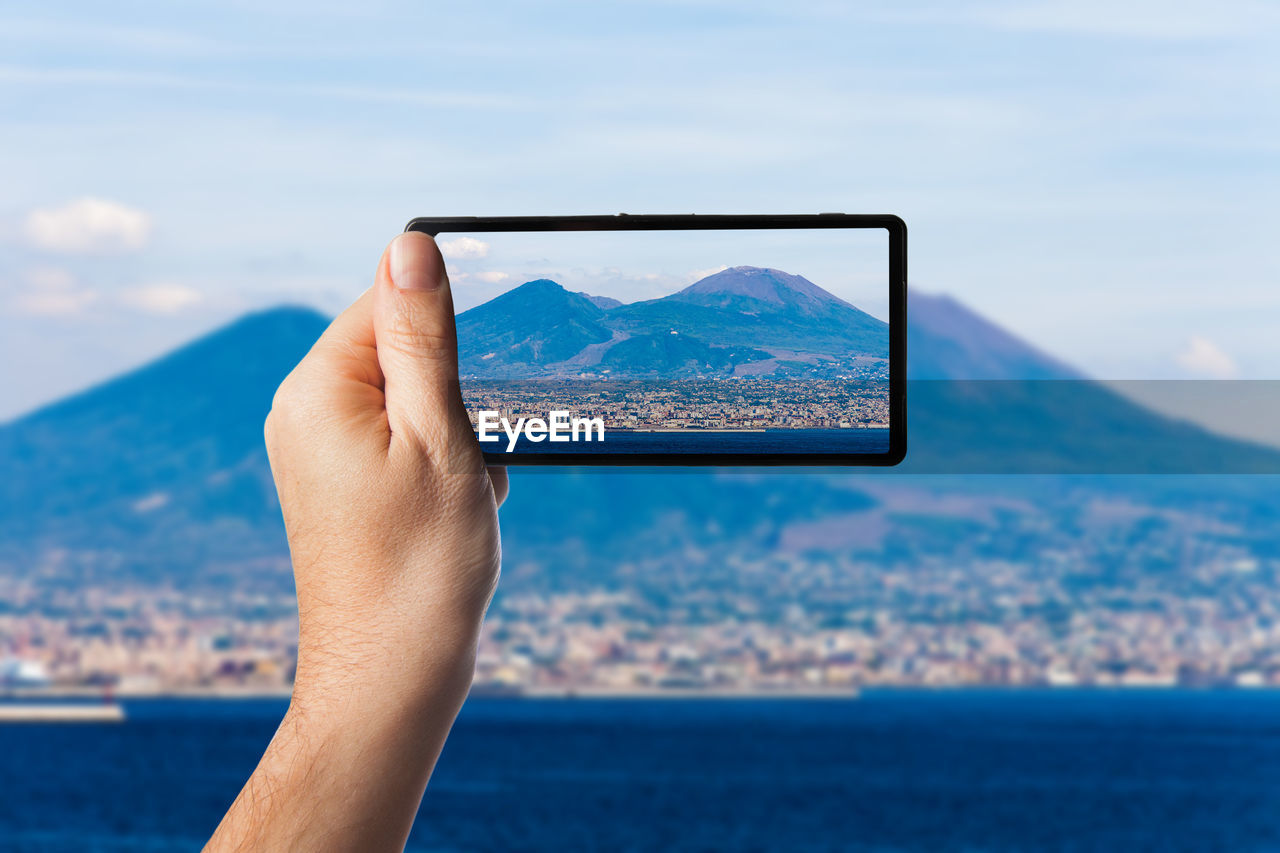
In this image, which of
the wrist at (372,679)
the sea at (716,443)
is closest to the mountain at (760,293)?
the sea at (716,443)

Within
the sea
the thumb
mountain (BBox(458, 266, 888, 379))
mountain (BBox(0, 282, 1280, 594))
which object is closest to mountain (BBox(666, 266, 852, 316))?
mountain (BBox(458, 266, 888, 379))

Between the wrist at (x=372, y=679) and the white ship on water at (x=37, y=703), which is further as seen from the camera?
the white ship on water at (x=37, y=703)

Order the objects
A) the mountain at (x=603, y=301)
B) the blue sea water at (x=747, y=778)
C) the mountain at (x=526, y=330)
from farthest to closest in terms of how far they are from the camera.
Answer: the blue sea water at (x=747, y=778) < the mountain at (x=603, y=301) < the mountain at (x=526, y=330)

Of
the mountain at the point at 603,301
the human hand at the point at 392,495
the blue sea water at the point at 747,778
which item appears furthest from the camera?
the blue sea water at the point at 747,778

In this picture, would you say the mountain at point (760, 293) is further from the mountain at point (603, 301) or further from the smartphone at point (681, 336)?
the mountain at point (603, 301)

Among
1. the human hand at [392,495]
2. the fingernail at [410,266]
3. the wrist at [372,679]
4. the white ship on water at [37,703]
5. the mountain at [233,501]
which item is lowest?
the white ship on water at [37,703]

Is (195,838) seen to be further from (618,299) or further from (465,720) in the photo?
(618,299)

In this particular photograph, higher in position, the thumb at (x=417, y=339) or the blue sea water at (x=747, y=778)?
the thumb at (x=417, y=339)

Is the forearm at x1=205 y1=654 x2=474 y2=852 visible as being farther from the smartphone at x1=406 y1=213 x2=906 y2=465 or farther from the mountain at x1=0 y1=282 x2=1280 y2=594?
the mountain at x1=0 y1=282 x2=1280 y2=594
